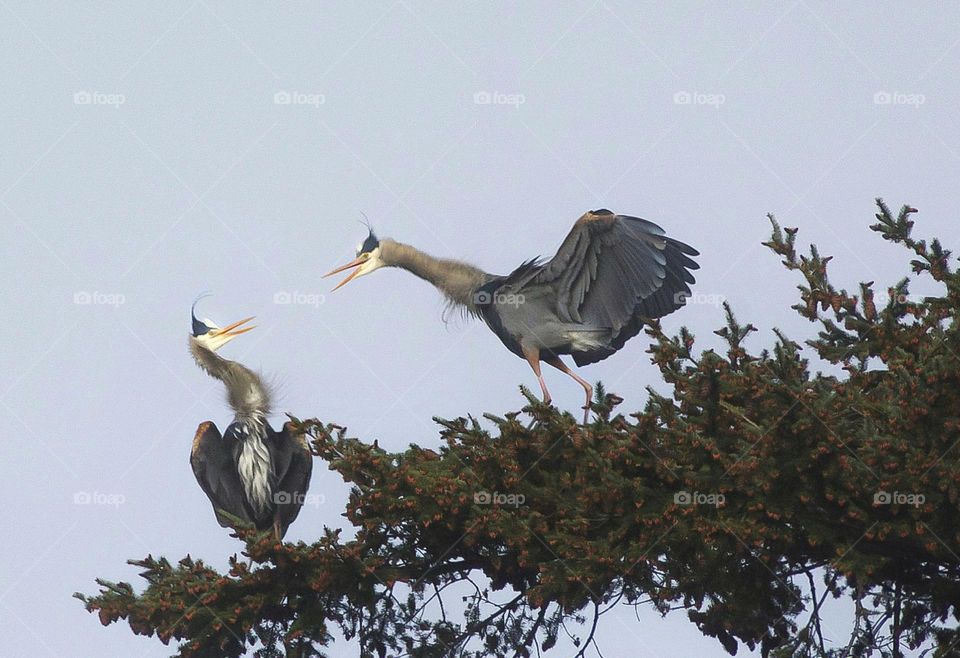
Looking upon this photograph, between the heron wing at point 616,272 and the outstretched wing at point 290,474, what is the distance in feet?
8.63

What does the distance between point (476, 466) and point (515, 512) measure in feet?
1.48

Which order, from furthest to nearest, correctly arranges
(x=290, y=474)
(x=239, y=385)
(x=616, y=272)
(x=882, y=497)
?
1. (x=239, y=385)
2. (x=290, y=474)
3. (x=616, y=272)
4. (x=882, y=497)

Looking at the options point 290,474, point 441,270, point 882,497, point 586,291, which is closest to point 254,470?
point 290,474

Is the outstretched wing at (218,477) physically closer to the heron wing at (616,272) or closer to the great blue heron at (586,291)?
the great blue heron at (586,291)

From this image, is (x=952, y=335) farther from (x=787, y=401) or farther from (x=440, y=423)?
(x=440, y=423)

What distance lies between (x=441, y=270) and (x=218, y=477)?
110 inches

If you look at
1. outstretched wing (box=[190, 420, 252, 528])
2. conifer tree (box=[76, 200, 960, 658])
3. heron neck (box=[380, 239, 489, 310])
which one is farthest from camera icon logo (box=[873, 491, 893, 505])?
outstretched wing (box=[190, 420, 252, 528])

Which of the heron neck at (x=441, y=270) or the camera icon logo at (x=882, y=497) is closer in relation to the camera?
the camera icon logo at (x=882, y=497)

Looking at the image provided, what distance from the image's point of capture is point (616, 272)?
46.2ft

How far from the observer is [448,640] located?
39.7 feet

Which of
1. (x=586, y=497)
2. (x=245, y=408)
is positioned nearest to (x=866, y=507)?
(x=586, y=497)

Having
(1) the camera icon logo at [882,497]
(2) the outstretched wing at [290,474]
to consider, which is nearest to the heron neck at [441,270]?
(2) the outstretched wing at [290,474]

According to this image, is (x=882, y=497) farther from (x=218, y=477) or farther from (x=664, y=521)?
(x=218, y=477)

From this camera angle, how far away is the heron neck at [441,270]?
49.4ft
